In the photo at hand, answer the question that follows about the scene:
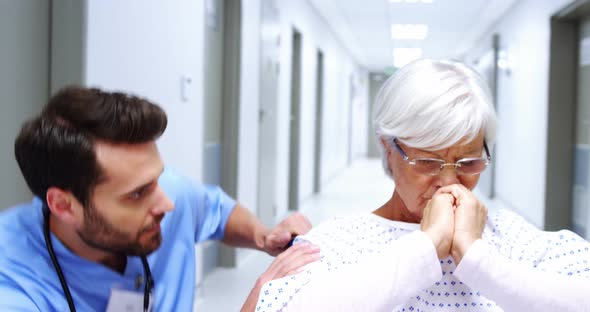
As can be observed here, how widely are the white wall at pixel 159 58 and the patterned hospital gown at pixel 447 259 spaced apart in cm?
142

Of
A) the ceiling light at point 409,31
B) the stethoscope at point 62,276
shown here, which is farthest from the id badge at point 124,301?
the ceiling light at point 409,31

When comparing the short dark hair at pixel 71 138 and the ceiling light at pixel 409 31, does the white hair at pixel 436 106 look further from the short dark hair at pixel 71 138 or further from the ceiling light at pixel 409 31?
the ceiling light at pixel 409 31

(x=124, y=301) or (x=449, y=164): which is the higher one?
(x=449, y=164)

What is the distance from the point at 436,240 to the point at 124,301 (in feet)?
2.52

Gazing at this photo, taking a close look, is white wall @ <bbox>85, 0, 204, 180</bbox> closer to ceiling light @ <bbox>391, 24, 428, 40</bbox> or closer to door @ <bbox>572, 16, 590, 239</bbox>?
door @ <bbox>572, 16, 590, 239</bbox>

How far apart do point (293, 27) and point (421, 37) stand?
5569 mm

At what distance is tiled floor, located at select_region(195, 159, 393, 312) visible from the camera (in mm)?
3889

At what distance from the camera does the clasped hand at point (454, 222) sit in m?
1.20

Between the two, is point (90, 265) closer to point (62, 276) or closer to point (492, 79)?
point (62, 276)

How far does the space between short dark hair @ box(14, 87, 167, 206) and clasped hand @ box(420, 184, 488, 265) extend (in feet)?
2.34

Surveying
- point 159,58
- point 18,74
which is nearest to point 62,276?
point 18,74

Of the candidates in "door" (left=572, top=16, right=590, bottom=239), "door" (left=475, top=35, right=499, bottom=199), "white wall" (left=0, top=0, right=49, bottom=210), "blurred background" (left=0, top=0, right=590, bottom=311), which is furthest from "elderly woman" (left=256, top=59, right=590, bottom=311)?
"door" (left=475, top=35, right=499, bottom=199)

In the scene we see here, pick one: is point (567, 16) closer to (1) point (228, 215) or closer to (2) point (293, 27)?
(2) point (293, 27)

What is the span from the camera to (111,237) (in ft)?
4.48
